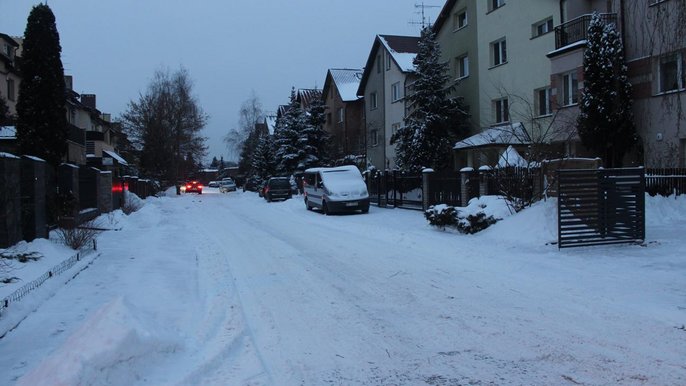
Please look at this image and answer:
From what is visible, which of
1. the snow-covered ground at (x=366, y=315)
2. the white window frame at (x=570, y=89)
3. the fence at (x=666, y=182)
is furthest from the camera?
the white window frame at (x=570, y=89)

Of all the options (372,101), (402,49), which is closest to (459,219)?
(402,49)

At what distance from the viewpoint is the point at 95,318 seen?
494 centimetres

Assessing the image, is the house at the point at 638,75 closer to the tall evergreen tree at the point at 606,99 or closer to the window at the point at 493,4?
the tall evergreen tree at the point at 606,99

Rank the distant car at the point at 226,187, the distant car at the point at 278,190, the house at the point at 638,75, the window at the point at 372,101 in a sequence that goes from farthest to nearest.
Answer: the distant car at the point at 226,187 → the window at the point at 372,101 → the distant car at the point at 278,190 → the house at the point at 638,75

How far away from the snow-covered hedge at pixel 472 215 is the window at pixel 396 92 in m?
23.8

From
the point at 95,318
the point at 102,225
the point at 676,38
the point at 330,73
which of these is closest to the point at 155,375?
the point at 95,318

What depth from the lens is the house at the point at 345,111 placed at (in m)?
44.3

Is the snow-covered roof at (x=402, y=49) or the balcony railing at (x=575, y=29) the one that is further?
the snow-covered roof at (x=402, y=49)

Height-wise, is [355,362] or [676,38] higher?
[676,38]

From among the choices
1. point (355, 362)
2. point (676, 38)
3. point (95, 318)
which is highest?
point (676, 38)

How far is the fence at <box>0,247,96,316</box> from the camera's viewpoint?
6.61m

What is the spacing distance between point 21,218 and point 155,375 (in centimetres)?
786

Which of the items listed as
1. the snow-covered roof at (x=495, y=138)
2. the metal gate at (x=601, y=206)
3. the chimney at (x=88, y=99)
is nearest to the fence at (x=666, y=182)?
the metal gate at (x=601, y=206)

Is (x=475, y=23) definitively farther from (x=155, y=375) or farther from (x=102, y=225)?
(x=155, y=375)
